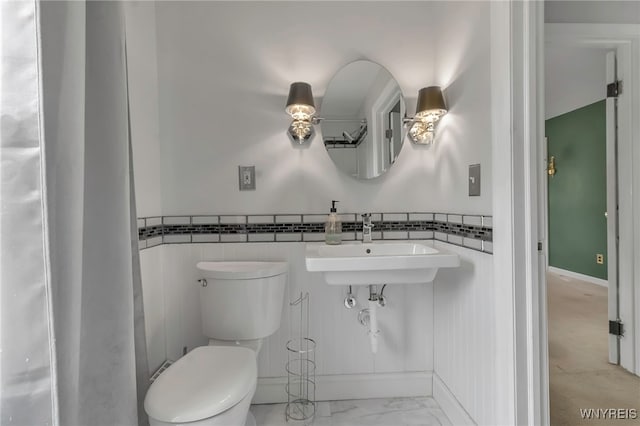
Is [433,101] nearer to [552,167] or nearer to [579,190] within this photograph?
[579,190]

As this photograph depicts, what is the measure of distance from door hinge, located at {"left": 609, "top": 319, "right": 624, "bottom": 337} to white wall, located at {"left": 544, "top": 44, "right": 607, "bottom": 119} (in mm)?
2217

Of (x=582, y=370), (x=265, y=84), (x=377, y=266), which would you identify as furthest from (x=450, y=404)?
(x=265, y=84)

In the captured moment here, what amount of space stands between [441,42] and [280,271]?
148 centimetres

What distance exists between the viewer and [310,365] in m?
1.70

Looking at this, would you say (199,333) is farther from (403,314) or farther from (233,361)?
(403,314)

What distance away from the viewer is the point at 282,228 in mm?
1675

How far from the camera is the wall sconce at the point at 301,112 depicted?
1.58 metres

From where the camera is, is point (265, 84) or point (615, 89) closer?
point (265, 84)

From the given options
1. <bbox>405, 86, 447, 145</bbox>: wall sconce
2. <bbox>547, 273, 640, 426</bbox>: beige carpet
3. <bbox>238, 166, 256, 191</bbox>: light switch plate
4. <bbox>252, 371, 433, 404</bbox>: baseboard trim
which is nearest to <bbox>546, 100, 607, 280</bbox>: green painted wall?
<bbox>547, 273, 640, 426</bbox>: beige carpet

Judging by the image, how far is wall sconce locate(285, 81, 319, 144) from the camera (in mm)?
1576

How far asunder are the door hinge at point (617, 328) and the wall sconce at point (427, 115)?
1633mm

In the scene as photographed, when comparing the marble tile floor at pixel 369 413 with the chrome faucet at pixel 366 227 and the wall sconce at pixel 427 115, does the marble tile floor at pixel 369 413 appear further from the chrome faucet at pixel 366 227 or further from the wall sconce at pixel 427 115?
the wall sconce at pixel 427 115

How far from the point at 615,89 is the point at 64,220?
279 centimetres

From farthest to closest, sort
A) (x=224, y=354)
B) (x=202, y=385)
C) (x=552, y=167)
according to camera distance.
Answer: (x=552, y=167), (x=224, y=354), (x=202, y=385)
